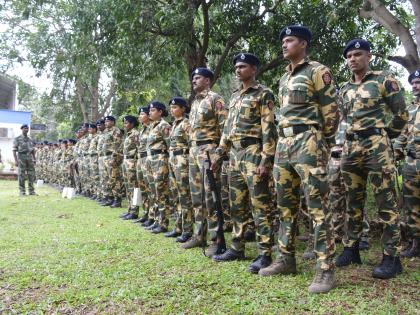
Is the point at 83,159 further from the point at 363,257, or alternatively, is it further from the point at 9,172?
the point at 9,172

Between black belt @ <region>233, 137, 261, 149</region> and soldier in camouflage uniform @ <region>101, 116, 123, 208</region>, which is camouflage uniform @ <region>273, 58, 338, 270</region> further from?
soldier in camouflage uniform @ <region>101, 116, 123, 208</region>

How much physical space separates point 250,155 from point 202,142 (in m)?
1.07

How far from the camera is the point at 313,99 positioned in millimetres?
3723

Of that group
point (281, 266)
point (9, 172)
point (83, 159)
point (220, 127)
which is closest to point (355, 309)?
point (281, 266)

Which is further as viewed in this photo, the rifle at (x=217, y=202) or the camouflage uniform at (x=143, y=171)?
the camouflage uniform at (x=143, y=171)

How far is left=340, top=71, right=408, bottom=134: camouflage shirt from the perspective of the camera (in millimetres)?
3988

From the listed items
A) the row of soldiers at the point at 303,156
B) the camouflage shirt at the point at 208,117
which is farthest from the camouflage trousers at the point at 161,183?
the camouflage shirt at the point at 208,117

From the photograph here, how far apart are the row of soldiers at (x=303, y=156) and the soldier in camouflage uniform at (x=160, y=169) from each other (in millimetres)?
762

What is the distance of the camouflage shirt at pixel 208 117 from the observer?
514 cm

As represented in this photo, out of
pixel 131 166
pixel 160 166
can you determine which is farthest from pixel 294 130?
pixel 131 166

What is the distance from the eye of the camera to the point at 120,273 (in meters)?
4.23

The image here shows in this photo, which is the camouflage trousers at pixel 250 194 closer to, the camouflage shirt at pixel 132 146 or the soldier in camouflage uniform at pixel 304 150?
the soldier in camouflage uniform at pixel 304 150

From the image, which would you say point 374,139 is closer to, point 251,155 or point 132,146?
point 251,155

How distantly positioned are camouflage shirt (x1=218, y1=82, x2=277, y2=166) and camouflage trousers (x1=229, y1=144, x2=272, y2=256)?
0.40 ft
